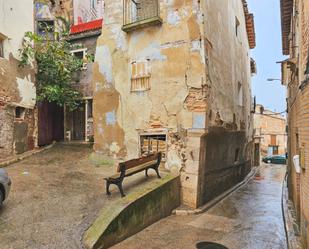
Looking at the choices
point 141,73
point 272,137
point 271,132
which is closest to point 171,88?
point 141,73

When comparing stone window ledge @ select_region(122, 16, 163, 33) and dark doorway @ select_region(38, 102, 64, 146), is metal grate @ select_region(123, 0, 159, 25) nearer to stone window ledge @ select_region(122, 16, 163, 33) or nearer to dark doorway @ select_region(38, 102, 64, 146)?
stone window ledge @ select_region(122, 16, 163, 33)

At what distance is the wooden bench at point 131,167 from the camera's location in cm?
689

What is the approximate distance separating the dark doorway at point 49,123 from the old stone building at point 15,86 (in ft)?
4.54

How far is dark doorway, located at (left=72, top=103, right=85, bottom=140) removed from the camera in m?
15.4

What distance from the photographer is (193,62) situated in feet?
29.7

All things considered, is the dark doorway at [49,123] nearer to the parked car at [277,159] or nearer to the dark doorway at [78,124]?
the dark doorway at [78,124]

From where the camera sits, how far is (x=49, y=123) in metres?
15.0

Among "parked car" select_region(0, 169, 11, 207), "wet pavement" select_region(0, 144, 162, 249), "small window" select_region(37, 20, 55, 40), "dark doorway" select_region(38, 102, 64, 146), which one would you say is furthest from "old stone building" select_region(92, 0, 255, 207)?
"small window" select_region(37, 20, 55, 40)

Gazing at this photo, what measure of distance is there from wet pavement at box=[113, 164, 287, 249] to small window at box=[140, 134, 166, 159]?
8.64 feet

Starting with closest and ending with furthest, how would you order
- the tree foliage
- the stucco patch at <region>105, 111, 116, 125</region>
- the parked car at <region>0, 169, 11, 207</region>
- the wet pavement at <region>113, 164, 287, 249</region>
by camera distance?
the parked car at <region>0, 169, 11, 207</region> → the wet pavement at <region>113, 164, 287, 249</region> → the stucco patch at <region>105, 111, 116, 125</region> → the tree foliage

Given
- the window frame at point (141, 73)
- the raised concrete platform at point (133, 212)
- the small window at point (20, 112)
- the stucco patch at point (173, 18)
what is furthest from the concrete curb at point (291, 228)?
the small window at point (20, 112)

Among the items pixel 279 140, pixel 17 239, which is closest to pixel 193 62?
pixel 17 239

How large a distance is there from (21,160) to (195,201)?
7.24 m

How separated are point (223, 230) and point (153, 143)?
13.2ft
